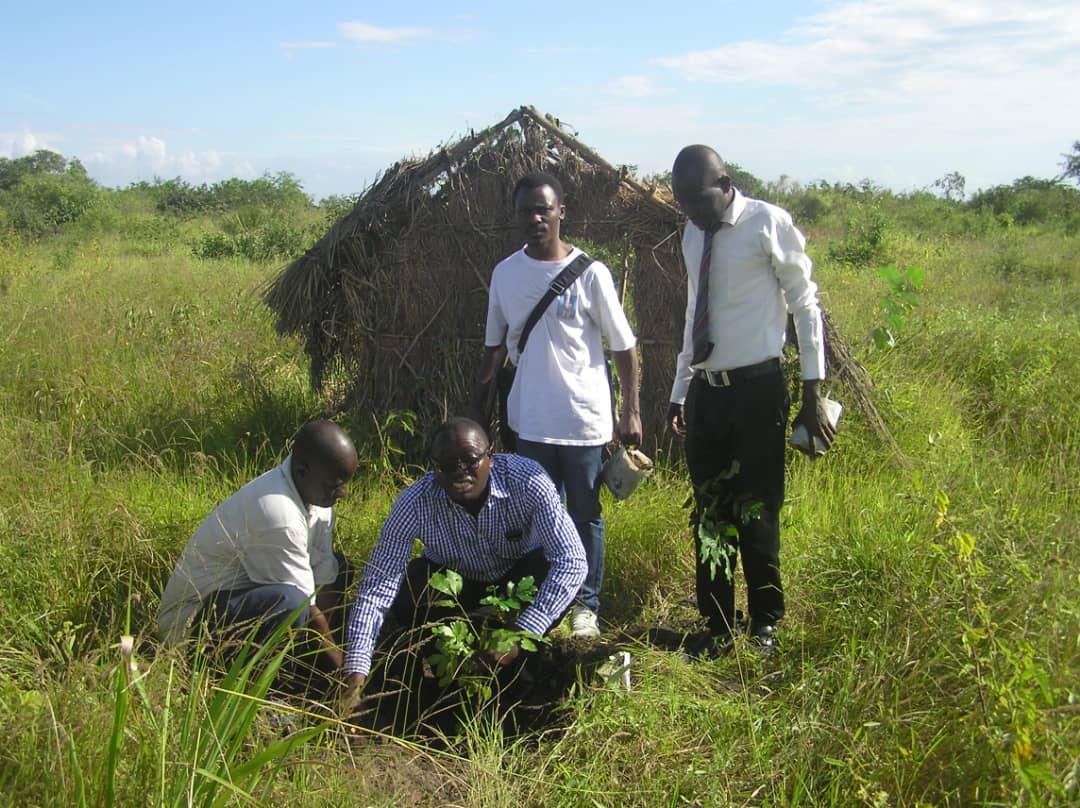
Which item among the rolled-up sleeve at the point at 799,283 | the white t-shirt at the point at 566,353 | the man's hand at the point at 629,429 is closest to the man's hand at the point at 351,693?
the white t-shirt at the point at 566,353

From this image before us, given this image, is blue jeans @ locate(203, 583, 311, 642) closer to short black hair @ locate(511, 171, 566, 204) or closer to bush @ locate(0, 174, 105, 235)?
short black hair @ locate(511, 171, 566, 204)

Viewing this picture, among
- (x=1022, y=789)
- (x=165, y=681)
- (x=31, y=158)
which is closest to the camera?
(x=1022, y=789)

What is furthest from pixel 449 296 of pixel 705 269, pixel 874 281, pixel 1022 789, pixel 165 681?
pixel 874 281

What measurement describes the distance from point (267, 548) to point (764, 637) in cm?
180

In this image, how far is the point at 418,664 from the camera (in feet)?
11.2

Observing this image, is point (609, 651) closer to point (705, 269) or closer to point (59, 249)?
point (705, 269)

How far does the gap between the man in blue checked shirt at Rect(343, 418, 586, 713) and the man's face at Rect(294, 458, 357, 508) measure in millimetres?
208

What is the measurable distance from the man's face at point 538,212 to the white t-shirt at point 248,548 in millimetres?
1287

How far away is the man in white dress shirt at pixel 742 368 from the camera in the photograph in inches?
121

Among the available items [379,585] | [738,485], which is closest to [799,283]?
[738,485]

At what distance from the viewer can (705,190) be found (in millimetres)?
3031

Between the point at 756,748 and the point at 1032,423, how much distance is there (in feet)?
13.6

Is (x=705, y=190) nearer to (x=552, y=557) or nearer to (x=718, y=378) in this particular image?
(x=718, y=378)

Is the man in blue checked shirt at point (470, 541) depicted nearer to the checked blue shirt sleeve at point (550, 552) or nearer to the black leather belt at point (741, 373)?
the checked blue shirt sleeve at point (550, 552)
